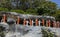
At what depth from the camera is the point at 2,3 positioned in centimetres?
1862

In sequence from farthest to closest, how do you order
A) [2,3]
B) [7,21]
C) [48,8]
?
1. [2,3]
2. [48,8]
3. [7,21]

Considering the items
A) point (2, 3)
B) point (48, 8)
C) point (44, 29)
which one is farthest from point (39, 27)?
point (2, 3)

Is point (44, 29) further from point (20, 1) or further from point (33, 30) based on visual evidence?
point (20, 1)

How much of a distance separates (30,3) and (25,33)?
25.5 ft

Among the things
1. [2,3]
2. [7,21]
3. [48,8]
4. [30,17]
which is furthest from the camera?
[2,3]

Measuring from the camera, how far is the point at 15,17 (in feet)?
40.9

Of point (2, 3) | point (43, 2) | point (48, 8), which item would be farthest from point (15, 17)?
point (43, 2)

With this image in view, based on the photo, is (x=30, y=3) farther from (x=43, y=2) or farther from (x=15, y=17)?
(x=15, y=17)

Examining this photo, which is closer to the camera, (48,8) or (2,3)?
(48,8)

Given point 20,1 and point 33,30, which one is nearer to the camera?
point 33,30

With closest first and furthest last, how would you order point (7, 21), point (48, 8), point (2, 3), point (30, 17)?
1. point (7, 21)
2. point (30, 17)
3. point (48, 8)
4. point (2, 3)

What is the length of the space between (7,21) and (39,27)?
5.60 ft

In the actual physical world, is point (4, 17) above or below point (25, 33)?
above

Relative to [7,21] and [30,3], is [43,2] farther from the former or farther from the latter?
[7,21]
